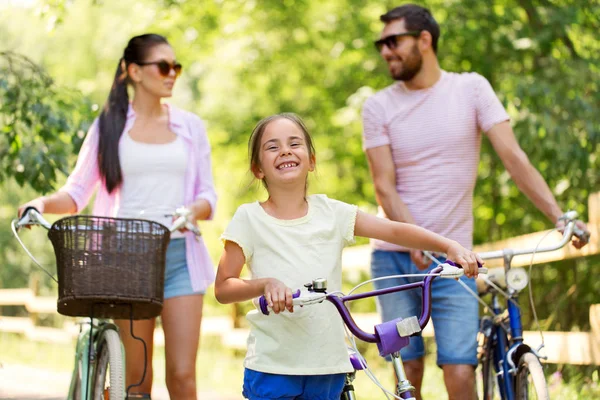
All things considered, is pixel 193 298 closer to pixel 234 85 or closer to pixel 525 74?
pixel 525 74

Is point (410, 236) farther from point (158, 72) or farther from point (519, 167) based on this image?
point (158, 72)

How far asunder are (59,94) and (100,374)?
10.7 ft

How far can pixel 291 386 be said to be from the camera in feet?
12.4

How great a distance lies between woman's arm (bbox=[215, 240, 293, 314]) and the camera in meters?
3.24

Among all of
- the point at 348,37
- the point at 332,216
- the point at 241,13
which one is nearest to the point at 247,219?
the point at 332,216

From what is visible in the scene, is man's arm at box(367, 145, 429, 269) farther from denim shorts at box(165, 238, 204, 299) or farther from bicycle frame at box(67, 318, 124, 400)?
bicycle frame at box(67, 318, 124, 400)

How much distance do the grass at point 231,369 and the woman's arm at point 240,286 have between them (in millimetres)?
4135

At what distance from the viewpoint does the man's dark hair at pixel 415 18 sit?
17.7 ft

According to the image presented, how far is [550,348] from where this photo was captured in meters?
7.25

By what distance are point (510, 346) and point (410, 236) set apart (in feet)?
4.31

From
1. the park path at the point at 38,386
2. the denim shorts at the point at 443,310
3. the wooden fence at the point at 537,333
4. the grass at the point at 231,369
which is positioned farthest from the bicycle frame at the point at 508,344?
the park path at the point at 38,386

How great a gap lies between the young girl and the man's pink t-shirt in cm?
124

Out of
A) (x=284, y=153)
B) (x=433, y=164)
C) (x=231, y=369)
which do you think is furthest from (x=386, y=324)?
(x=231, y=369)

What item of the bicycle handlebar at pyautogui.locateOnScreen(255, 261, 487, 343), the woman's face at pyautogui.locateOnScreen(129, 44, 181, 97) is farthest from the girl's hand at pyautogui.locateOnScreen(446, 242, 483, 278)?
the woman's face at pyautogui.locateOnScreen(129, 44, 181, 97)
